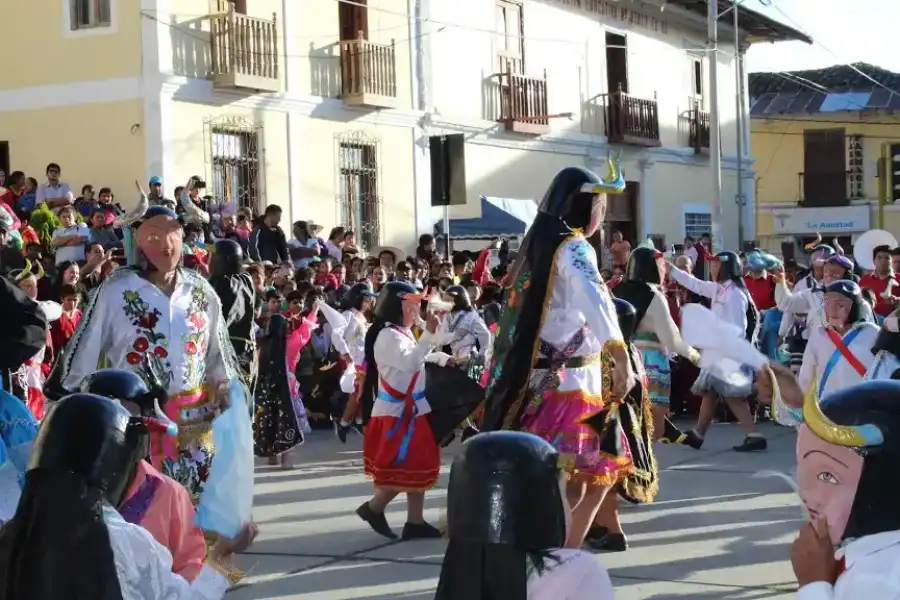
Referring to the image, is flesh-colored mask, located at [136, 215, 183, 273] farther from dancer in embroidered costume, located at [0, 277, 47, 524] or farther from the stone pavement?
the stone pavement

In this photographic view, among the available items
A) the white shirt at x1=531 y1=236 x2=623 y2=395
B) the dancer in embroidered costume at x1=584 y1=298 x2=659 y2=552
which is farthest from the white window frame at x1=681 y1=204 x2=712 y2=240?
the white shirt at x1=531 y1=236 x2=623 y2=395

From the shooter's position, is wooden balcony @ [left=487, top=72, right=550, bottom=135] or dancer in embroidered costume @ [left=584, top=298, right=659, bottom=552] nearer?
dancer in embroidered costume @ [left=584, top=298, right=659, bottom=552]

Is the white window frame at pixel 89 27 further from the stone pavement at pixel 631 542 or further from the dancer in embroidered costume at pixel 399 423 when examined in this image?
the dancer in embroidered costume at pixel 399 423

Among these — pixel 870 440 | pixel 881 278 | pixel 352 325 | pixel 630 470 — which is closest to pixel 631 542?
pixel 630 470

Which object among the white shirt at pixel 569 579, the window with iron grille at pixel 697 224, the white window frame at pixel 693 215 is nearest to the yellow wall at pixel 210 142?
the white window frame at pixel 693 215

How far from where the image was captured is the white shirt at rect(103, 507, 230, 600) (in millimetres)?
3217

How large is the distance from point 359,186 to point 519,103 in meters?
4.97

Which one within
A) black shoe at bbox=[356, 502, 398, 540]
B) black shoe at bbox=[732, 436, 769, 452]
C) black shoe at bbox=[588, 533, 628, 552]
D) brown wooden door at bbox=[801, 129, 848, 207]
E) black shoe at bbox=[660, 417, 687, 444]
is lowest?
black shoe at bbox=[732, 436, 769, 452]

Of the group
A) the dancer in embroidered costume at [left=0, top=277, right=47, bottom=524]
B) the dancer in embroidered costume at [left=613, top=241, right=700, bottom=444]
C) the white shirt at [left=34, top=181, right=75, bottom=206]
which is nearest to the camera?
the dancer in embroidered costume at [left=0, top=277, right=47, bottom=524]

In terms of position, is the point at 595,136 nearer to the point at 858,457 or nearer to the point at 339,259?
the point at 339,259

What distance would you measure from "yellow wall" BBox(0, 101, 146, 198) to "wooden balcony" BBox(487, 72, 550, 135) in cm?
851

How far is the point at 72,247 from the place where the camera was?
1505 centimetres

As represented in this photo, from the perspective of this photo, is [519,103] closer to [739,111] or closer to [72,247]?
[739,111]

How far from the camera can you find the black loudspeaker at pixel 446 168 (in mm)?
18109
